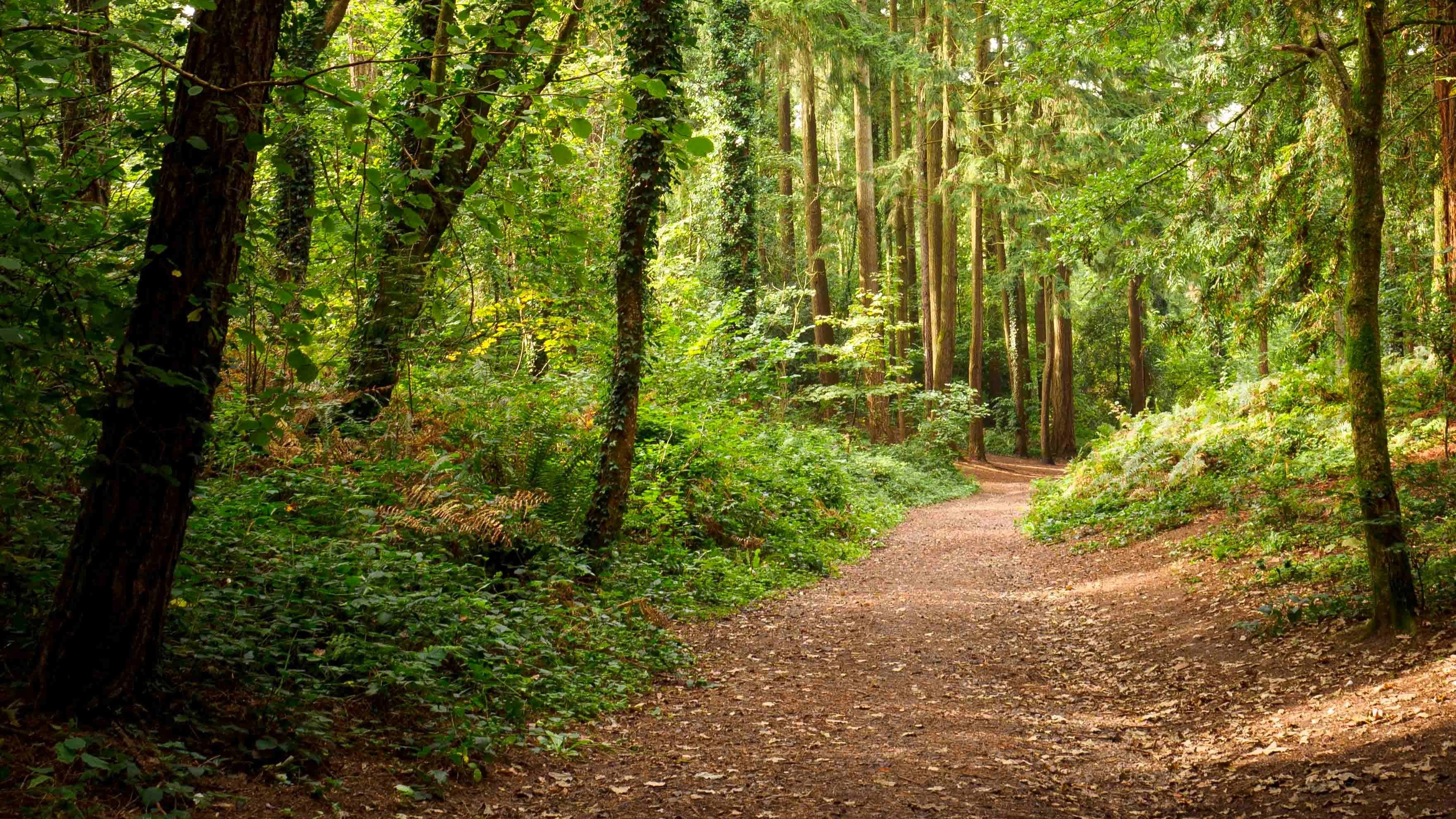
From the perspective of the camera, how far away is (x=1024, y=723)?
5711 millimetres

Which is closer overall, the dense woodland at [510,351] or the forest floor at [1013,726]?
the dense woodland at [510,351]

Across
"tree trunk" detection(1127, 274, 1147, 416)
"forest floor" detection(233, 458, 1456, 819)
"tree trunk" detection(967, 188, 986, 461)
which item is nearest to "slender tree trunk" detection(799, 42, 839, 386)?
"tree trunk" detection(967, 188, 986, 461)

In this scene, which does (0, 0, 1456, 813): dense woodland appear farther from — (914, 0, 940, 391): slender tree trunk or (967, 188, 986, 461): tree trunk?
(967, 188, 986, 461): tree trunk

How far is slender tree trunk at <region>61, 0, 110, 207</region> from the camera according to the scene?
3.12 metres

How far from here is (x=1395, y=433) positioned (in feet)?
34.3

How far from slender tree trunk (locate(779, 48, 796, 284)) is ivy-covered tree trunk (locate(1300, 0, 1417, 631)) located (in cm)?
1784

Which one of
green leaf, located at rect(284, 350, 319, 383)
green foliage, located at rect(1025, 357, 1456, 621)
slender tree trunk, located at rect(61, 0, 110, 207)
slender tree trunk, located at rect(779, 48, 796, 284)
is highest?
slender tree trunk, located at rect(779, 48, 796, 284)

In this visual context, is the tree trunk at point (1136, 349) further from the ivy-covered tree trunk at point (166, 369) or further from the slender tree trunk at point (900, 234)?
the ivy-covered tree trunk at point (166, 369)

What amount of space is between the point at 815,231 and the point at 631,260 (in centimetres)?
1546

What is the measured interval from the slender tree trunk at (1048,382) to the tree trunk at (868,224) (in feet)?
22.2

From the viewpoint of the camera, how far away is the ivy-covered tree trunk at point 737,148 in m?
16.4

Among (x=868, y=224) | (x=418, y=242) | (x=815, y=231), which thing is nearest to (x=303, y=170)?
(x=418, y=242)

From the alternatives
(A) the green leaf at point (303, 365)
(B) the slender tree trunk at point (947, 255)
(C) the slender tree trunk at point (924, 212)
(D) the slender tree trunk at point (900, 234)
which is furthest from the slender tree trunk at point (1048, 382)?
(A) the green leaf at point (303, 365)

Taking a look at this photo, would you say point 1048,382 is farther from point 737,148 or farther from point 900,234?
point 737,148
